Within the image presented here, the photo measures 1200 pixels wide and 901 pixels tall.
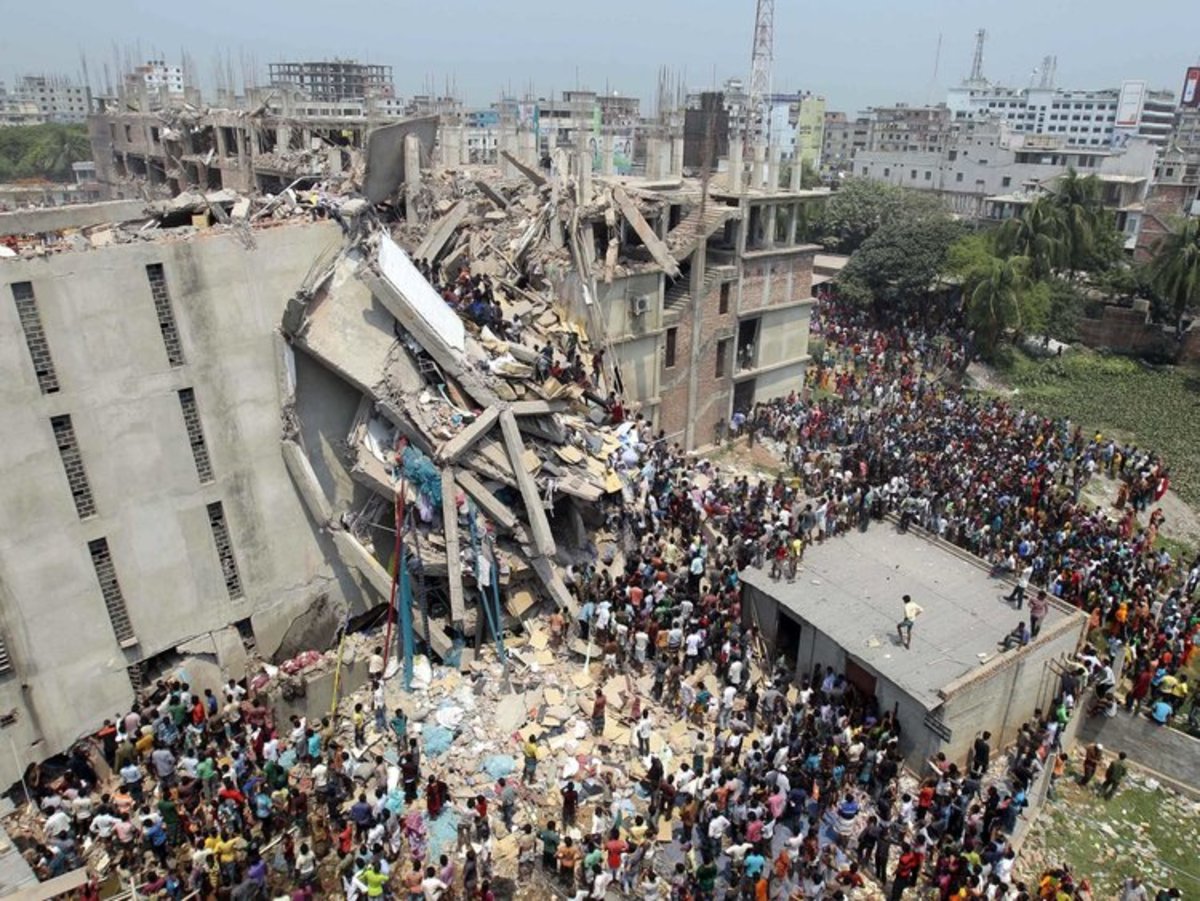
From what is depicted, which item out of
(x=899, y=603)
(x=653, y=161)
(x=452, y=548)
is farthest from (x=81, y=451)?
Result: (x=653, y=161)

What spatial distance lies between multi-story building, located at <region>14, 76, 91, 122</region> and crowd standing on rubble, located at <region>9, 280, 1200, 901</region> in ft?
544

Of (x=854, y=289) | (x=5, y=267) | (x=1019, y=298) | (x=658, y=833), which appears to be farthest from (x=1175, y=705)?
(x=854, y=289)

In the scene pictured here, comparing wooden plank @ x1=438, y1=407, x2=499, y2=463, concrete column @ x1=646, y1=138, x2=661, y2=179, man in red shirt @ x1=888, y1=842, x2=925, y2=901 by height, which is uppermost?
concrete column @ x1=646, y1=138, x2=661, y2=179

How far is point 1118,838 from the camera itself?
14984 millimetres

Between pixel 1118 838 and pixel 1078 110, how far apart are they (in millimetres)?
152621

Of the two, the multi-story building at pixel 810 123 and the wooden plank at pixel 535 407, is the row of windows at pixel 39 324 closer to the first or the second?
the wooden plank at pixel 535 407

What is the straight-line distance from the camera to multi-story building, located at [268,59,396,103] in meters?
111

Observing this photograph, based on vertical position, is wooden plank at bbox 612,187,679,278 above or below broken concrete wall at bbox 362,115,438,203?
below

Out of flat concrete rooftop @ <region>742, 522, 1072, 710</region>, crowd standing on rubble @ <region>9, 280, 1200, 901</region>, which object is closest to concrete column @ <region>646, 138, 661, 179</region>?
crowd standing on rubble @ <region>9, 280, 1200, 901</region>

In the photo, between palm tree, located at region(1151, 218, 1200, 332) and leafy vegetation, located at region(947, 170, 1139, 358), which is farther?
palm tree, located at region(1151, 218, 1200, 332)

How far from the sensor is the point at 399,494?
16156 mm

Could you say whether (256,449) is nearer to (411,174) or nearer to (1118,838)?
(411,174)

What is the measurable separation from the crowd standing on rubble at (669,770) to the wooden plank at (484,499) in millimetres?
2068

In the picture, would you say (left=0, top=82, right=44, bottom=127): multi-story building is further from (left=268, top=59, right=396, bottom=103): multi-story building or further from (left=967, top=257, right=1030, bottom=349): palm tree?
(left=967, top=257, right=1030, bottom=349): palm tree
